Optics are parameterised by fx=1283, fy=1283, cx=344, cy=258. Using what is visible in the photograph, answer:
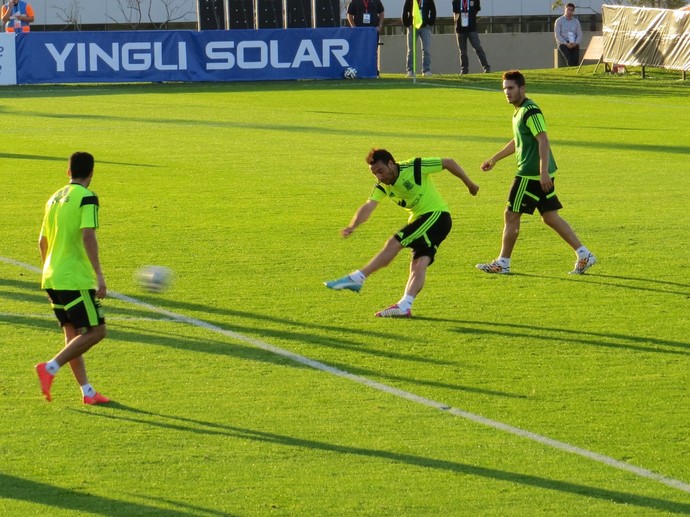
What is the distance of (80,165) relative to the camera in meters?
7.93

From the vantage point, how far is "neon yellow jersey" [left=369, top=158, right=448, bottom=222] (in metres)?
10.5

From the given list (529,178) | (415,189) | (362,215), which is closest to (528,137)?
(529,178)

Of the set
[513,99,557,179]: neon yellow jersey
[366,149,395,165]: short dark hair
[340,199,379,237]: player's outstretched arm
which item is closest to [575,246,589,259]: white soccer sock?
[513,99,557,179]: neon yellow jersey

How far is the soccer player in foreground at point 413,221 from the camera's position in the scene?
34.3 ft

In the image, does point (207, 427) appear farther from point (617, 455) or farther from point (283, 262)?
point (283, 262)

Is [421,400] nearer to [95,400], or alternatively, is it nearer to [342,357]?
[342,357]

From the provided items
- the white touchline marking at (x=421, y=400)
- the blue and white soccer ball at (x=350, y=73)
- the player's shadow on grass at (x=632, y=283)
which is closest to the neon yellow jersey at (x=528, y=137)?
the player's shadow on grass at (x=632, y=283)

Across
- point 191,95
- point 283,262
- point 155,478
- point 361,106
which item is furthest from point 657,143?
point 155,478

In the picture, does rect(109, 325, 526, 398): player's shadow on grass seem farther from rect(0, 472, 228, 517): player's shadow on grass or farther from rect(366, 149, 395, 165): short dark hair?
rect(0, 472, 228, 517): player's shadow on grass

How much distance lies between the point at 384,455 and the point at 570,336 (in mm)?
3132

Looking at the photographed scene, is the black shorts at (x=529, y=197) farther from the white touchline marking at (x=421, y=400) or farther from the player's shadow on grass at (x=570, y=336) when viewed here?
the white touchline marking at (x=421, y=400)

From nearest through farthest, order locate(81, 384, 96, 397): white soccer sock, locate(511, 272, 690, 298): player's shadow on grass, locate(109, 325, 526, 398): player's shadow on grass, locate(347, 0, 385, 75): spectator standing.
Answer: locate(81, 384, 96, 397): white soccer sock < locate(109, 325, 526, 398): player's shadow on grass < locate(511, 272, 690, 298): player's shadow on grass < locate(347, 0, 385, 75): spectator standing

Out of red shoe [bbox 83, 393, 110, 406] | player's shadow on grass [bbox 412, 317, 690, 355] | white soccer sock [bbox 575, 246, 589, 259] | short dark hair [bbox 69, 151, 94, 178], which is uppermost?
short dark hair [bbox 69, 151, 94, 178]

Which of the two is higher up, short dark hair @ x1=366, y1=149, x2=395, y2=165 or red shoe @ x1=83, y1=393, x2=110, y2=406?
short dark hair @ x1=366, y1=149, x2=395, y2=165
